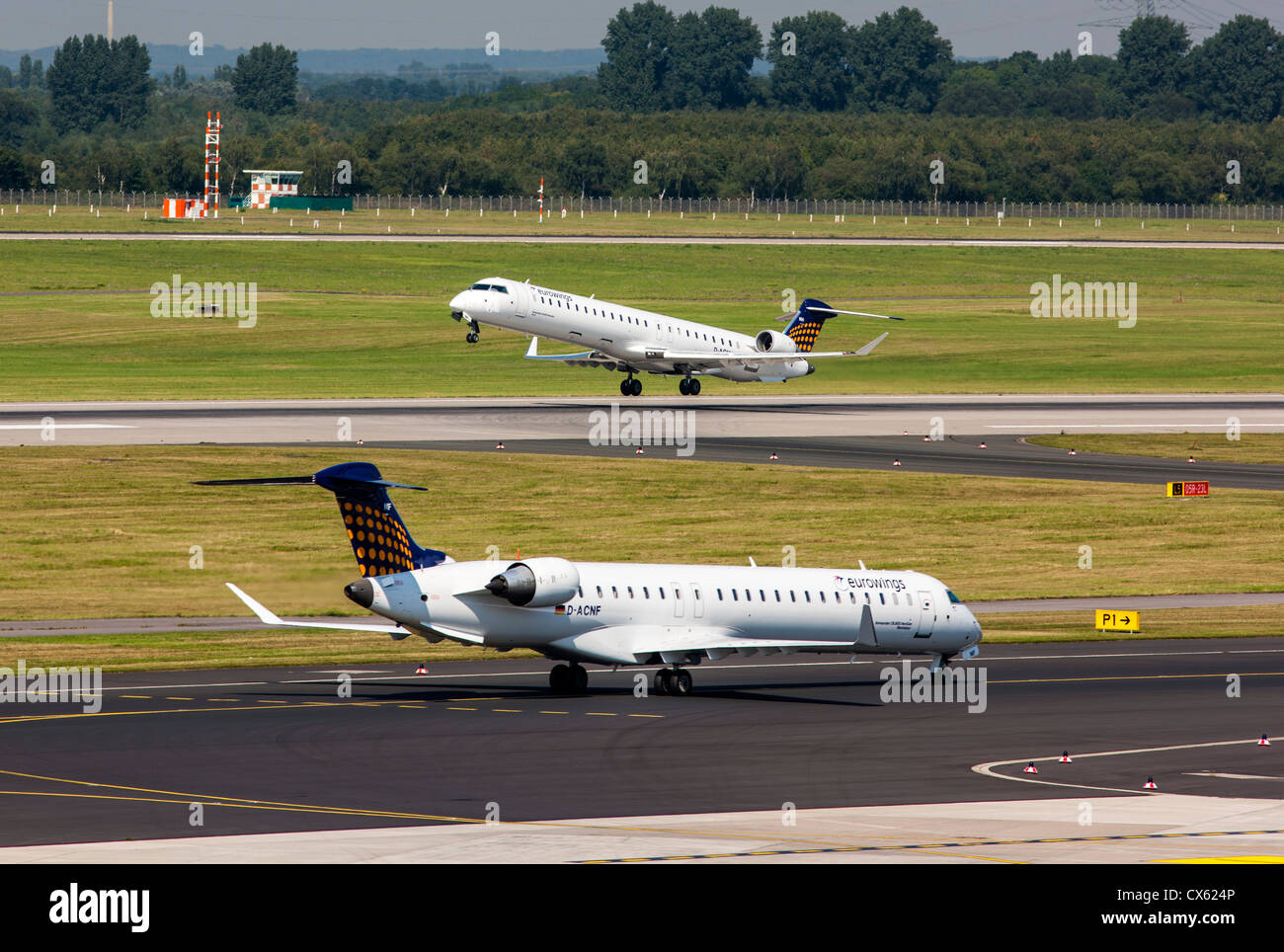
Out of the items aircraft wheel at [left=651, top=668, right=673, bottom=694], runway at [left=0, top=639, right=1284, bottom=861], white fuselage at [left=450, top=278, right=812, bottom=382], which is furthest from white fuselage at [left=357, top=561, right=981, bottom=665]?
white fuselage at [left=450, top=278, right=812, bottom=382]

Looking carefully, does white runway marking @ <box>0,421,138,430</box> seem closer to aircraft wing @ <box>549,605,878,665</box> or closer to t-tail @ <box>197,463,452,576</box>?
t-tail @ <box>197,463,452,576</box>

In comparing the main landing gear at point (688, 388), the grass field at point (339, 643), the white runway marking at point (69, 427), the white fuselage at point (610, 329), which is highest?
the white fuselage at point (610, 329)

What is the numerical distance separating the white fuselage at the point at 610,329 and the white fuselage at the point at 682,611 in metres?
48.4

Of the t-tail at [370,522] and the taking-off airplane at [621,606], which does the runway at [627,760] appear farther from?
the t-tail at [370,522]

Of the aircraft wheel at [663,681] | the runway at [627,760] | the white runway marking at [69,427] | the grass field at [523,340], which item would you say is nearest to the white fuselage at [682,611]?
the aircraft wheel at [663,681]

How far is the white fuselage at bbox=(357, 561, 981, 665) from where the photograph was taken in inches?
1577

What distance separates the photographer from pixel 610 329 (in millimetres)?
100375

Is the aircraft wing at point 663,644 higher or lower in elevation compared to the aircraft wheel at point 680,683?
higher

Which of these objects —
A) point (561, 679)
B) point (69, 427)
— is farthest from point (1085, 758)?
point (69, 427)

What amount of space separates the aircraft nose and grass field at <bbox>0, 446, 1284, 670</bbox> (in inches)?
406

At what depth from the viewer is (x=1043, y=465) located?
3307 inches

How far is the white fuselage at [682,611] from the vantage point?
40.1 m
